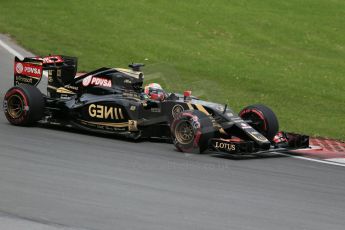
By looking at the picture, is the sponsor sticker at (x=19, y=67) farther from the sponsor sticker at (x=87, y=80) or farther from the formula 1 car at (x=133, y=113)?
the sponsor sticker at (x=87, y=80)

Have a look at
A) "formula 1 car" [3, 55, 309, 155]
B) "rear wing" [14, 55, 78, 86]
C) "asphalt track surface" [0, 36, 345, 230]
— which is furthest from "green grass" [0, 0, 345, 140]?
"asphalt track surface" [0, 36, 345, 230]

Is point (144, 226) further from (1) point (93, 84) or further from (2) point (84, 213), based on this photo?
(1) point (93, 84)

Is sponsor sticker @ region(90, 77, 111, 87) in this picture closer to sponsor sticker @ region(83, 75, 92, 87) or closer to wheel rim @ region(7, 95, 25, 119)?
sponsor sticker @ region(83, 75, 92, 87)

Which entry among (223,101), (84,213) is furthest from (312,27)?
(84,213)

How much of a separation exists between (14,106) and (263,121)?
3.88 meters

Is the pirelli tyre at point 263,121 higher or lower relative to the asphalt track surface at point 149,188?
higher

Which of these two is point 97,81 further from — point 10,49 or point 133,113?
point 10,49

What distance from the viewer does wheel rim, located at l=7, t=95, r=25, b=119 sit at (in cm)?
1320

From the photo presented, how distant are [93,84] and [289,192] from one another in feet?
14.8

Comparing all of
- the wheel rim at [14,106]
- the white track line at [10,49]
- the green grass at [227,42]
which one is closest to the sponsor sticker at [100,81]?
the wheel rim at [14,106]

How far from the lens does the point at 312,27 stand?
28.9 m

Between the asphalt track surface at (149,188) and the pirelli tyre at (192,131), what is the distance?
0.53 ft

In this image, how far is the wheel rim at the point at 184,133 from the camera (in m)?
11.8

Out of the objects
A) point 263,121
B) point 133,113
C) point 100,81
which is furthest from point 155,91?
point 263,121
